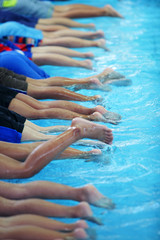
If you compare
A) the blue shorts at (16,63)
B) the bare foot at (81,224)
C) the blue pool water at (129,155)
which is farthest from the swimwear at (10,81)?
the bare foot at (81,224)

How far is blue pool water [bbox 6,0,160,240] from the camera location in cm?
219

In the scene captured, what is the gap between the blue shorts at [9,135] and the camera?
8.81ft

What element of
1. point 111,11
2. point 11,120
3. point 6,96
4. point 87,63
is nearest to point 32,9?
point 111,11

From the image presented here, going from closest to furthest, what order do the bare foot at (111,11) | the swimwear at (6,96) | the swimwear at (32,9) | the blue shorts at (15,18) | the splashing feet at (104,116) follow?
1. the swimwear at (6,96)
2. the splashing feet at (104,116)
3. the blue shorts at (15,18)
4. the swimwear at (32,9)
5. the bare foot at (111,11)

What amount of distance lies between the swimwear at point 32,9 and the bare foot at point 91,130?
321 cm

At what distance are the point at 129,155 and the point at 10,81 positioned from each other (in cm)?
138

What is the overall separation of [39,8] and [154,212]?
14.0ft

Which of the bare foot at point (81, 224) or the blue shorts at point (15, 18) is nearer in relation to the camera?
the bare foot at point (81, 224)

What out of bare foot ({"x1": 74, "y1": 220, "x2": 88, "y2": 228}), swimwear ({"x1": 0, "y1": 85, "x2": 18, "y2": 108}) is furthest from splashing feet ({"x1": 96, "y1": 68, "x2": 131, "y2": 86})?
bare foot ({"x1": 74, "y1": 220, "x2": 88, "y2": 228})

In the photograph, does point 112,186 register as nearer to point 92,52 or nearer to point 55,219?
point 55,219

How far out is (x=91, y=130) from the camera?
257cm

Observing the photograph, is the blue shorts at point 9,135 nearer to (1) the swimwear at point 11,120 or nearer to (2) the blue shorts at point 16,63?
(1) the swimwear at point 11,120

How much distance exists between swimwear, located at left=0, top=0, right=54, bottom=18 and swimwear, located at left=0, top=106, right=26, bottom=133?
2837 millimetres

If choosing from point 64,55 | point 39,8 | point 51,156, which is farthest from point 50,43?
point 51,156
